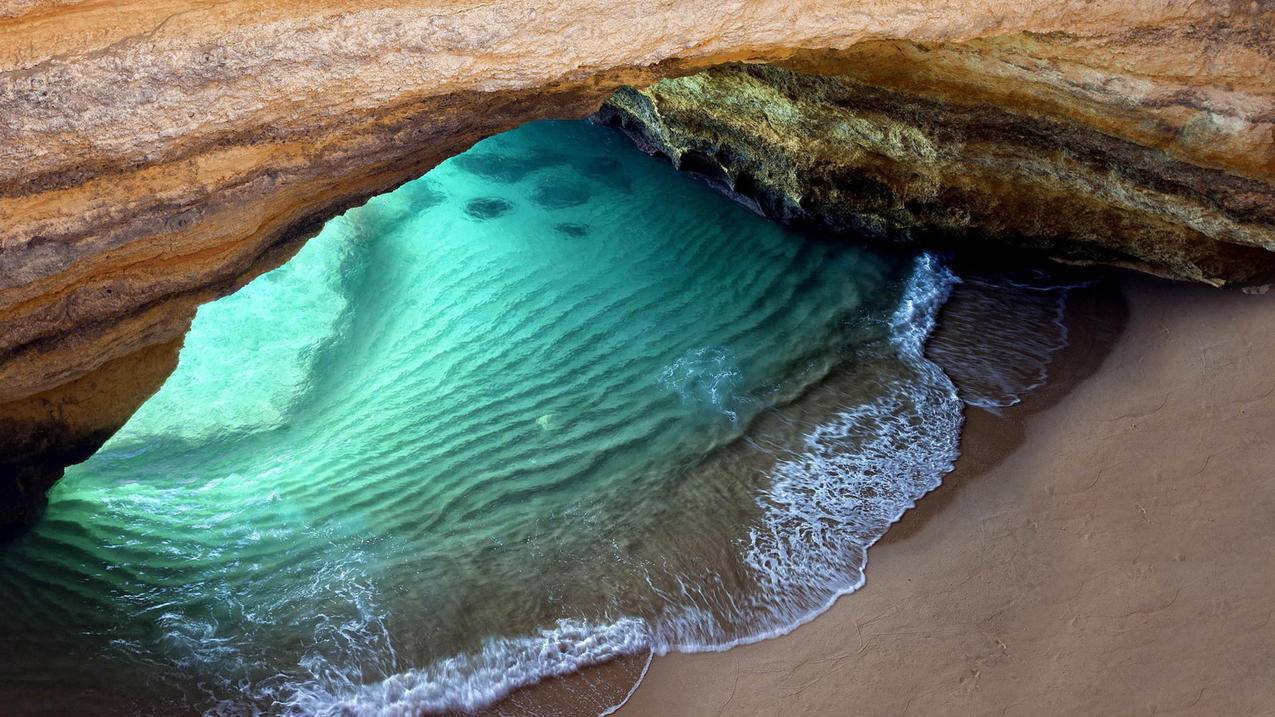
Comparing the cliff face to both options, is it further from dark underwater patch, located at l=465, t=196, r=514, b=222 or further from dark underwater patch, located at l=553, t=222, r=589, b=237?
dark underwater patch, located at l=465, t=196, r=514, b=222

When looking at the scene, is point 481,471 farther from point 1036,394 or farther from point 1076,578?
point 1036,394

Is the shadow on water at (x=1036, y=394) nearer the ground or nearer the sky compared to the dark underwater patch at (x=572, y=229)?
nearer the ground

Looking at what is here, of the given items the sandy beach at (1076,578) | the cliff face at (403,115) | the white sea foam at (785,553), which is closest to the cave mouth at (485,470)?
the white sea foam at (785,553)

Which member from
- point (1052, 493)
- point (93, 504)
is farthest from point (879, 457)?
point (93, 504)

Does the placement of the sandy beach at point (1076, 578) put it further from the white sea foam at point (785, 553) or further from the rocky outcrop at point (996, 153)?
the rocky outcrop at point (996, 153)

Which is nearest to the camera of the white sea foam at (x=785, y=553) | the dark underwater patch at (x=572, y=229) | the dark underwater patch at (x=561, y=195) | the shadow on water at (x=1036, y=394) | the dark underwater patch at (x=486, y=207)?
the white sea foam at (x=785, y=553)

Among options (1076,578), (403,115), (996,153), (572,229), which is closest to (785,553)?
(1076,578)
